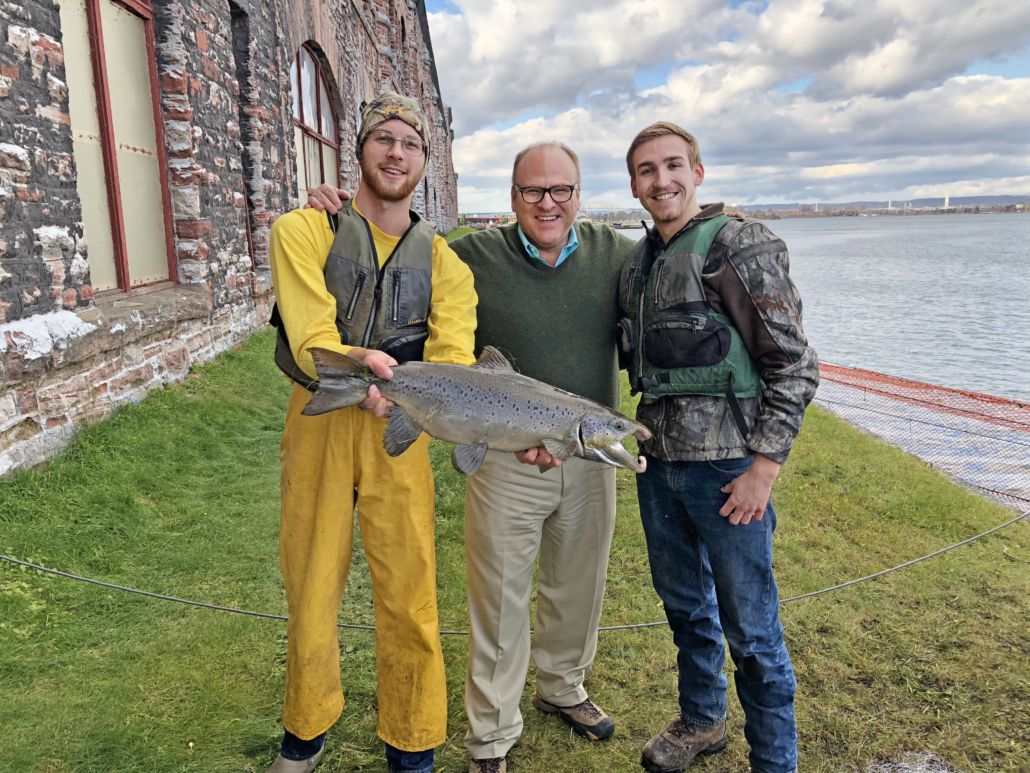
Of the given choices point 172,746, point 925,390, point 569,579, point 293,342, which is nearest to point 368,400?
point 293,342

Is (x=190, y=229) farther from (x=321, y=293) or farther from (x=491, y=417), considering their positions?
(x=491, y=417)

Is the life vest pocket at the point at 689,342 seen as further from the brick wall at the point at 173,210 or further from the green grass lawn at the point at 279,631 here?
the brick wall at the point at 173,210

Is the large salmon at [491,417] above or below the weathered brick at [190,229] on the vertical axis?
below

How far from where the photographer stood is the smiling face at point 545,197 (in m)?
3.37

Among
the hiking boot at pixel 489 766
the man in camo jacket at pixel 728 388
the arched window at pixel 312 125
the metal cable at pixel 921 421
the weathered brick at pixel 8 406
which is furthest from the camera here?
the arched window at pixel 312 125

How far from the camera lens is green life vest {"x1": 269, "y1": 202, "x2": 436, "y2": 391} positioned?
305cm

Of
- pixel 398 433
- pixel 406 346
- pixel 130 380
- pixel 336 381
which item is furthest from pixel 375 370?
pixel 130 380

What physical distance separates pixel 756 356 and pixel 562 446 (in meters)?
0.92

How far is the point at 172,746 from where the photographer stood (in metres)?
3.24

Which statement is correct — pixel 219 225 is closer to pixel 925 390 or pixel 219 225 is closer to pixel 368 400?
pixel 368 400

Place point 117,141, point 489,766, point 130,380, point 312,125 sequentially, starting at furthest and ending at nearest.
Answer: point 312,125, point 117,141, point 130,380, point 489,766

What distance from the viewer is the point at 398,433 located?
2920mm

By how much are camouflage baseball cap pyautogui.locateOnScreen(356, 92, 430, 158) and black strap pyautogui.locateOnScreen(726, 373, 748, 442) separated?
181 cm

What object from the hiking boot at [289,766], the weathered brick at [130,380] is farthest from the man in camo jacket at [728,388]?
the weathered brick at [130,380]
